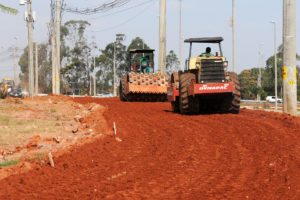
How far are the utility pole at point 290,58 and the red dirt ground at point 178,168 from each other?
498cm

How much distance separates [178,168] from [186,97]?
792cm

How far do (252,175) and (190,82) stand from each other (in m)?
8.83

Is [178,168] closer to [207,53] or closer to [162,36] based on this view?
[207,53]

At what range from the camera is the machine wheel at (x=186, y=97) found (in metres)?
15.0

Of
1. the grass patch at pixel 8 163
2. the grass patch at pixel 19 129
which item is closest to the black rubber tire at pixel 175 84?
the grass patch at pixel 19 129

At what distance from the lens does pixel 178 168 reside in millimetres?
7172

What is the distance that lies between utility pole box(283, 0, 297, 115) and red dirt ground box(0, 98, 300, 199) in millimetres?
4984

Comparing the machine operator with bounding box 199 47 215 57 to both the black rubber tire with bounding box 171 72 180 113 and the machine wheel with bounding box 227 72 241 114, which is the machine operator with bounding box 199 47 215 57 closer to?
the machine wheel with bounding box 227 72 241 114

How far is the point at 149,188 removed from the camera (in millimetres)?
6000

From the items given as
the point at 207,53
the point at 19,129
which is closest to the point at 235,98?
the point at 207,53

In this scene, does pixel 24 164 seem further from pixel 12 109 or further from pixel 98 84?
pixel 98 84

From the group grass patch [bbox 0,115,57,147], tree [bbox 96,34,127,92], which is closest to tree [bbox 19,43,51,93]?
tree [bbox 96,34,127,92]

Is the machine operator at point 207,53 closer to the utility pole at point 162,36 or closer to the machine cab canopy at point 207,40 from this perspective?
the machine cab canopy at point 207,40

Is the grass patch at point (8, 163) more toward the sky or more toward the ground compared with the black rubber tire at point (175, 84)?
more toward the ground
